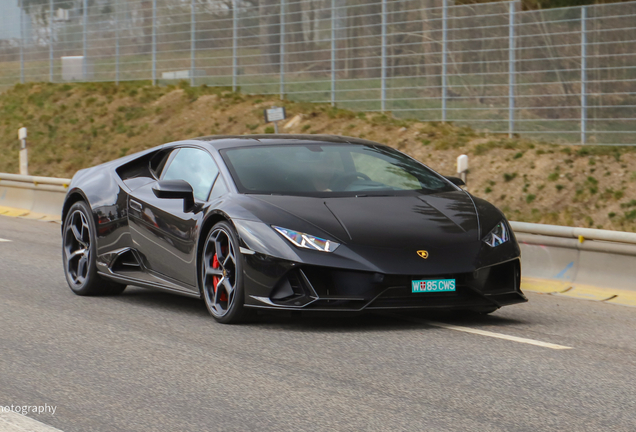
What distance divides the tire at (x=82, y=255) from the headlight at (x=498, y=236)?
11.5 feet

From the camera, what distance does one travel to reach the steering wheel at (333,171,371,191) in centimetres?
757

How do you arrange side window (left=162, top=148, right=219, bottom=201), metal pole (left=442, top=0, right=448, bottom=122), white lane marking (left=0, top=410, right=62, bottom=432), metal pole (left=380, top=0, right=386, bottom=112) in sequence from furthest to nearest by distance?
metal pole (left=380, top=0, right=386, bottom=112), metal pole (left=442, top=0, right=448, bottom=122), side window (left=162, top=148, right=219, bottom=201), white lane marking (left=0, top=410, right=62, bottom=432)

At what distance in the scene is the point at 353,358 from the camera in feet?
19.6

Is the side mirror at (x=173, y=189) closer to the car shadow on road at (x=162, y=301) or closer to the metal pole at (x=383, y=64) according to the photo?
the car shadow on road at (x=162, y=301)

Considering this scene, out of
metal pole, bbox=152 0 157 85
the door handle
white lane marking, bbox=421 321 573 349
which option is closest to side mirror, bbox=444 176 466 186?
white lane marking, bbox=421 321 573 349

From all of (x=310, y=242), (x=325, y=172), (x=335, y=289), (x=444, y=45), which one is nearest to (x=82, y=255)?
(x=325, y=172)

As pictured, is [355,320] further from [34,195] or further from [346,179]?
[34,195]

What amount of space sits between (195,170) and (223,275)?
122 cm

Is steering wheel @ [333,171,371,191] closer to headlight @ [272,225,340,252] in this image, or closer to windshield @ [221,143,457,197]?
windshield @ [221,143,457,197]

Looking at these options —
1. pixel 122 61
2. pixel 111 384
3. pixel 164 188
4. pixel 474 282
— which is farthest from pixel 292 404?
pixel 122 61

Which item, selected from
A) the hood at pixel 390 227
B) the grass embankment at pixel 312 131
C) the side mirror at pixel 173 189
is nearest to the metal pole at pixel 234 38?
the grass embankment at pixel 312 131

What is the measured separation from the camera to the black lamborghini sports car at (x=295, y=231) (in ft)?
21.8

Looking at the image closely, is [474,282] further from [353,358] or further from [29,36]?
[29,36]

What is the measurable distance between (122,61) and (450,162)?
12.9m
